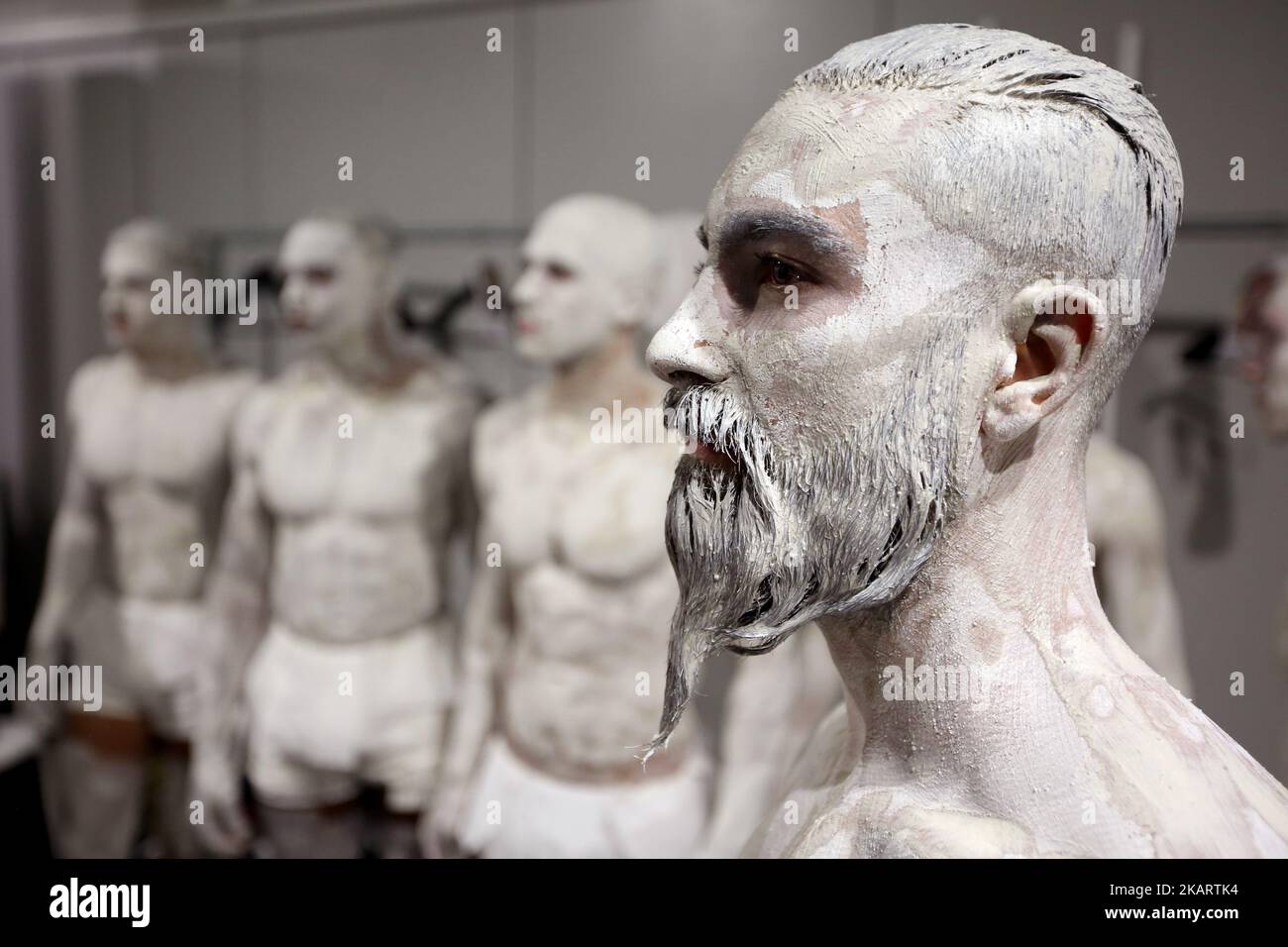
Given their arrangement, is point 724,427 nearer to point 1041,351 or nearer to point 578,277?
point 1041,351

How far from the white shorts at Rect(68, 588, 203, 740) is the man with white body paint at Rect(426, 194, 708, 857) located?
849 millimetres

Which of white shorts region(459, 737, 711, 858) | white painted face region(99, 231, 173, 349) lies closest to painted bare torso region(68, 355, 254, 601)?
white painted face region(99, 231, 173, 349)

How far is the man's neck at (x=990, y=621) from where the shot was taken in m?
0.94

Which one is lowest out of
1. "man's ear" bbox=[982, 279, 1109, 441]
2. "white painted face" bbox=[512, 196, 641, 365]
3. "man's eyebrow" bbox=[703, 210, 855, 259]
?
"man's ear" bbox=[982, 279, 1109, 441]

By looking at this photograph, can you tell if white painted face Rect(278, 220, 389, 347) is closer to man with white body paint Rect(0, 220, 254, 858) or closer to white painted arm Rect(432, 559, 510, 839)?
man with white body paint Rect(0, 220, 254, 858)

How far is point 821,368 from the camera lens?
0.92m

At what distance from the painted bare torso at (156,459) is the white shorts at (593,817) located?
3.69 ft

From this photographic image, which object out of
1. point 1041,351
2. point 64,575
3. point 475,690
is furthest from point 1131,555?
point 64,575

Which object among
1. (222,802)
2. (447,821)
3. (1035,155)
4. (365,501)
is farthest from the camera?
(222,802)

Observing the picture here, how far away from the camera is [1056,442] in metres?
0.95

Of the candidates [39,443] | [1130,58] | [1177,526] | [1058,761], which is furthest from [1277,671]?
[39,443]

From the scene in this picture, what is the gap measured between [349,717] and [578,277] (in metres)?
1.14

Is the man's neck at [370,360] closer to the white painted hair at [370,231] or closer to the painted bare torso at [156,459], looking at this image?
the white painted hair at [370,231]

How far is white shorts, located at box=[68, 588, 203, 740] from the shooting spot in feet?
9.44
